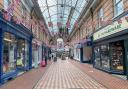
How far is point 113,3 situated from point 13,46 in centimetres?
716

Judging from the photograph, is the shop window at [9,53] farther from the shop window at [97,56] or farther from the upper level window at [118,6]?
the shop window at [97,56]

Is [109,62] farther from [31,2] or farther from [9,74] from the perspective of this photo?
[31,2]

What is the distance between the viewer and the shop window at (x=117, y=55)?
1638 cm

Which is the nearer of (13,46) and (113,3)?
(13,46)

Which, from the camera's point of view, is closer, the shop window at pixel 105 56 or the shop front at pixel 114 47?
the shop front at pixel 114 47

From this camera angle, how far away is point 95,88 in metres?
10.8

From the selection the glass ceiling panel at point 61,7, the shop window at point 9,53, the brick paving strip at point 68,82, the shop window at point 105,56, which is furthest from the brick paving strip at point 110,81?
the glass ceiling panel at point 61,7

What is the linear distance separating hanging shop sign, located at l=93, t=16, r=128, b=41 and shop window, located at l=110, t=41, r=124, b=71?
0.97m

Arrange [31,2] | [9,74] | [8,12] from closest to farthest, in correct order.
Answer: [8,12]
[9,74]
[31,2]

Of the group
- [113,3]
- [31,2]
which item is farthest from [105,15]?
[31,2]

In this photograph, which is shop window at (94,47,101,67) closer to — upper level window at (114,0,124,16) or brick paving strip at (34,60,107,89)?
brick paving strip at (34,60,107,89)

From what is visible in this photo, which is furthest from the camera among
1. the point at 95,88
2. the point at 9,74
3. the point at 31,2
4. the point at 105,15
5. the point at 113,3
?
the point at 31,2

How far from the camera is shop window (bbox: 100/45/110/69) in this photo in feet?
59.7

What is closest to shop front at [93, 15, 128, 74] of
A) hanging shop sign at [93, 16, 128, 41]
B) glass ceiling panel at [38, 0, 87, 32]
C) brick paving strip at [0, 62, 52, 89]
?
hanging shop sign at [93, 16, 128, 41]
